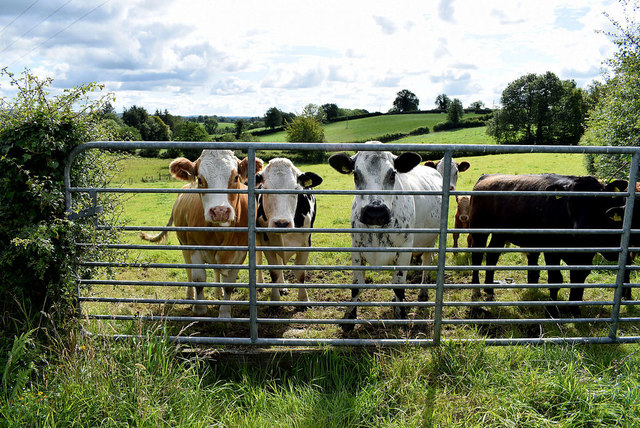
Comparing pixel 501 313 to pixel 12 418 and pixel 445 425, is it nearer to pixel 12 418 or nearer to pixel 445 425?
pixel 445 425

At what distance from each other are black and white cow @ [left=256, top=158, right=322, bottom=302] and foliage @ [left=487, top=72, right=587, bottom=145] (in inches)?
2202

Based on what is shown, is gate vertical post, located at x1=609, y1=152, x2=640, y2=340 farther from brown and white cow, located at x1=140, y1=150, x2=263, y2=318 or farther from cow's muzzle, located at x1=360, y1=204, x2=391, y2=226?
brown and white cow, located at x1=140, y1=150, x2=263, y2=318

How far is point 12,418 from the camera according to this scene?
3014 millimetres

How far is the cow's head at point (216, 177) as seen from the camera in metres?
4.61

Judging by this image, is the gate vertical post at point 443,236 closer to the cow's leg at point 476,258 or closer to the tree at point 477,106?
the cow's leg at point 476,258

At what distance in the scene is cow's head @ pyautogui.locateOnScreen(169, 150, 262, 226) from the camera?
15.1 ft

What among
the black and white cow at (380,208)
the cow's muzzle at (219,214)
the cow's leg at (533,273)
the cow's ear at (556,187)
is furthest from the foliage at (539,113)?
the cow's muzzle at (219,214)

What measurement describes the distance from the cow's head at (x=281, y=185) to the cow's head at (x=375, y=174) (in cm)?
88

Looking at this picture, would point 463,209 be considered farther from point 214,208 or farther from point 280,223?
point 214,208

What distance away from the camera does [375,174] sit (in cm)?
462

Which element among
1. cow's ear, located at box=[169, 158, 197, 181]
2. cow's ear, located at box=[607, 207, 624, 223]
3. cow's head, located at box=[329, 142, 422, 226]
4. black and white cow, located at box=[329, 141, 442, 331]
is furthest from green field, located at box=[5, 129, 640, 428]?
cow's ear, located at box=[169, 158, 197, 181]

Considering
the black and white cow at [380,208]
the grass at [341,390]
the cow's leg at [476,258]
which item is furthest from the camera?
the cow's leg at [476,258]

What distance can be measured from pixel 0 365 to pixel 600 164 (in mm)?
12343

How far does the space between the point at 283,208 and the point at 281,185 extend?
41 cm
